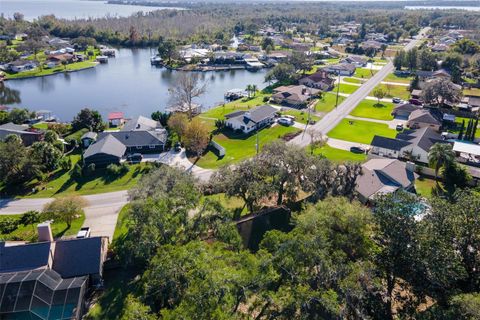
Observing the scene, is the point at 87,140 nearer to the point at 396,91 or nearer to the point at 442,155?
the point at 442,155

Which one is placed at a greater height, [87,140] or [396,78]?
[396,78]

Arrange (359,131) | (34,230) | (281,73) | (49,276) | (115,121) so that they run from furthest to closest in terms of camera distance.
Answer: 1. (281,73)
2. (115,121)
3. (359,131)
4. (34,230)
5. (49,276)

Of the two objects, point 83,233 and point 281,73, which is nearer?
point 83,233

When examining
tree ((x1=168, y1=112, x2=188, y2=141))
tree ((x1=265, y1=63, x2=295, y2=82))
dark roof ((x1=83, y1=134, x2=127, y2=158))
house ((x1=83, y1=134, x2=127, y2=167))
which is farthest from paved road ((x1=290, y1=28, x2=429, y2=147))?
house ((x1=83, y1=134, x2=127, y2=167))

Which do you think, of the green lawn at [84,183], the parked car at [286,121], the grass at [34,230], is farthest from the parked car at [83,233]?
the parked car at [286,121]

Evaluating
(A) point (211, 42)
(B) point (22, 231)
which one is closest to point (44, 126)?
(B) point (22, 231)

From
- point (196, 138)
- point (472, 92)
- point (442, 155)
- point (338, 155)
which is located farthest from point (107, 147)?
point (472, 92)

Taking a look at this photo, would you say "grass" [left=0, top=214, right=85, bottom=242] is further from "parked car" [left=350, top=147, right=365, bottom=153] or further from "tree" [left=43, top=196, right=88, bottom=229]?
"parked car" [left=350, top=147, right=365, bottom=153]
